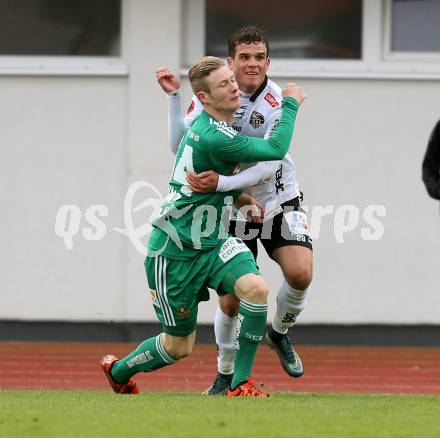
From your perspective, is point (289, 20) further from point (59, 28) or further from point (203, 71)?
point (203, 71)

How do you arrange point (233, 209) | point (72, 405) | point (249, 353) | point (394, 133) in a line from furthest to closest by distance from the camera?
point (394, 133) < point (233, 209) < point (249, 353) < point (72, 405)

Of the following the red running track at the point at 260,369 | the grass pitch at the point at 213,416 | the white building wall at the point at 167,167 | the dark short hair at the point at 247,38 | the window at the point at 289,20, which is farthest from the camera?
the window at the point at 289,20

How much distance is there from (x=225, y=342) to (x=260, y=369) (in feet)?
9.98

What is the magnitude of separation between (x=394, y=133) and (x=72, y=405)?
6.68 metres

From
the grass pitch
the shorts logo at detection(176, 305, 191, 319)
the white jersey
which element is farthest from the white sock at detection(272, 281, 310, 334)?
the shorts logo at detection(176, 305, 191, 319)

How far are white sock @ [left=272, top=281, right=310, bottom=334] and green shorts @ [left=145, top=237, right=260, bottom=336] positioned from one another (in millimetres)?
994

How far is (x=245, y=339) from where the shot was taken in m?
7.80

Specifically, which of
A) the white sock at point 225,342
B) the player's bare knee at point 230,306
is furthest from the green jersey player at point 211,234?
the player's bare knee at point 230,306

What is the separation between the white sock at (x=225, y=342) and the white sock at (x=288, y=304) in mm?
346

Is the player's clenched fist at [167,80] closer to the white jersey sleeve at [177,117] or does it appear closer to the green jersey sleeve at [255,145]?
the white jersey sleeve at [177,117]

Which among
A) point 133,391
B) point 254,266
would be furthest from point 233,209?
point 133,391

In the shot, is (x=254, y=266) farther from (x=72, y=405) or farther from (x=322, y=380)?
(x=322, y=380)

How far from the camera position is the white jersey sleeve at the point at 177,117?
26.8 feet

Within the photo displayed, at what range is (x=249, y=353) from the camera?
7793mm
